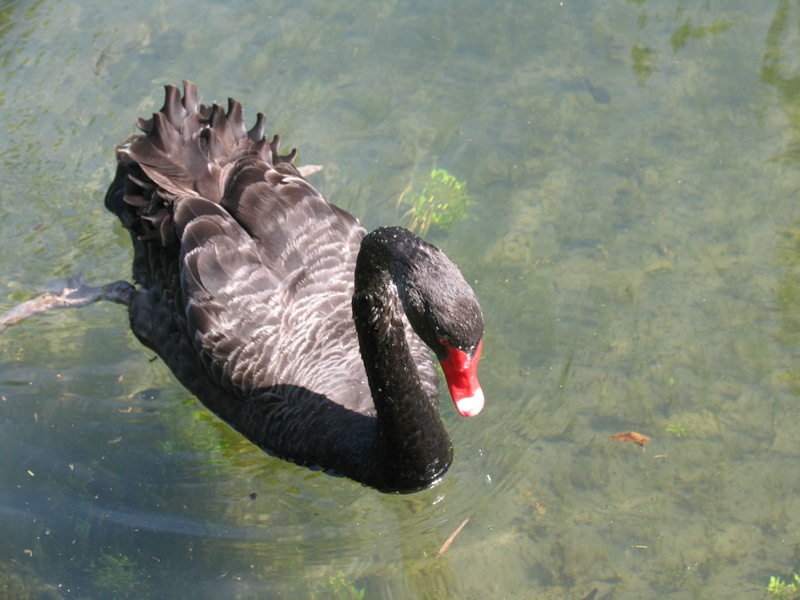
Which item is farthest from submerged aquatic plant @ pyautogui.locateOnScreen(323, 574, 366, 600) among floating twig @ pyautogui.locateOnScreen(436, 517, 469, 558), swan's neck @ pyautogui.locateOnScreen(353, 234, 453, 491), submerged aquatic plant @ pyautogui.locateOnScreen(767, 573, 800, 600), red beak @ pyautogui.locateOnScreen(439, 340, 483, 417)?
submerged aquatic plant @ pyautogui.locateOnScreen(767, 573, 800, 600)

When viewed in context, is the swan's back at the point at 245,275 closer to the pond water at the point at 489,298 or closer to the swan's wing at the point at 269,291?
the swan's wing at the point at 269,291

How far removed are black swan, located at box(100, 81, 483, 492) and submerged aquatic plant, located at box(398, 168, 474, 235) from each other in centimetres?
110

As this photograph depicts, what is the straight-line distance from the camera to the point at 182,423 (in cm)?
629

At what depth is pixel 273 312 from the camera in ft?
18.6

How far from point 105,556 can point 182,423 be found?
99 centimetres

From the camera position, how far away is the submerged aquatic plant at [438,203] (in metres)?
7.18

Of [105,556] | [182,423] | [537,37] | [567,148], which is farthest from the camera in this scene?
[537,37]

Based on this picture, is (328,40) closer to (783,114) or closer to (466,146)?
(466,146)

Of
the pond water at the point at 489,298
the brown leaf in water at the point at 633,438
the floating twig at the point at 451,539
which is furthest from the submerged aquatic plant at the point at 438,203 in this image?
the floating twig at the point at 451,539

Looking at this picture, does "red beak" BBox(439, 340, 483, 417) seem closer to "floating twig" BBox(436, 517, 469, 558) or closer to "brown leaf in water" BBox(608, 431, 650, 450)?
"floating twig" BBox(436, 517, 469, 558)

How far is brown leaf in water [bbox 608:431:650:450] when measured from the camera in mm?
6008

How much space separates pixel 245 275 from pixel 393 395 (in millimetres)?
1212

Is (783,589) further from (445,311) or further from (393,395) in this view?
(445,311)

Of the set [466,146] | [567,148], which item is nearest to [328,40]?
[466,146]
